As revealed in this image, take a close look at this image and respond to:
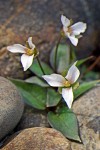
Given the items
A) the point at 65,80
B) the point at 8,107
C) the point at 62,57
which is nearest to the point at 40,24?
the point at 62,57

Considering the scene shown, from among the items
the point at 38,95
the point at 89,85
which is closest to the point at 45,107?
the point at 38,95

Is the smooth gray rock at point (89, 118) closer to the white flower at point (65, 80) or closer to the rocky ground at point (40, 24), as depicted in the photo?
the white flower at point (65, 80)

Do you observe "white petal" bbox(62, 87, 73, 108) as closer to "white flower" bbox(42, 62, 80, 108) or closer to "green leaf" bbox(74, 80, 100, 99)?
"white flower" bbox(42, 62, 80, 108)

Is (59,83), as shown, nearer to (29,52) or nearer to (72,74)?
(72,74)

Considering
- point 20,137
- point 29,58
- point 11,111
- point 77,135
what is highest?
point 29,58

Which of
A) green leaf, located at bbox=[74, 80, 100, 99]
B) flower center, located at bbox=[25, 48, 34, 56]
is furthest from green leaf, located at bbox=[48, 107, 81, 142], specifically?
flower center, located at bbox=[25, 48, 34, 56]

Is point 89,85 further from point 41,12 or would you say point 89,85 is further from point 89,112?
point 41,12
